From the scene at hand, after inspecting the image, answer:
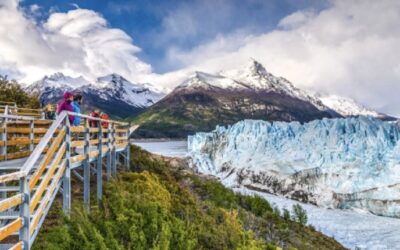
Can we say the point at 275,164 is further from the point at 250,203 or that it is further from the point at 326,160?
the point at 250,203

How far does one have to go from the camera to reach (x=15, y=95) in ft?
82.1

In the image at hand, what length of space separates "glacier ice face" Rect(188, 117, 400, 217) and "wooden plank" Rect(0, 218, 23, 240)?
99.4ft

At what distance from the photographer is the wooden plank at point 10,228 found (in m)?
3.35

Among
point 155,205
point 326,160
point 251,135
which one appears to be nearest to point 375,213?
point 326,160

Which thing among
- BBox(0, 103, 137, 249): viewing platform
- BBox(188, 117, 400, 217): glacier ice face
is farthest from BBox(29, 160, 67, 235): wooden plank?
BBox(188, 117, 400, 217): glacier ice face

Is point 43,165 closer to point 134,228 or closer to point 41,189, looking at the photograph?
point 41,189

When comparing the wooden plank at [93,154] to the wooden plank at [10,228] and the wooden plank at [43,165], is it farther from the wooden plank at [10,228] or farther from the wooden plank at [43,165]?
the wooden plank at [10,228]

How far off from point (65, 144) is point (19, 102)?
21.4 m

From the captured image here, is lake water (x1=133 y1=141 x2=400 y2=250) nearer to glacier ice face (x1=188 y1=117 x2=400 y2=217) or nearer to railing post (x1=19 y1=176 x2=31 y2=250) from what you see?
glacier ice face (x1=188 y1=117 x2=400 y2=217)

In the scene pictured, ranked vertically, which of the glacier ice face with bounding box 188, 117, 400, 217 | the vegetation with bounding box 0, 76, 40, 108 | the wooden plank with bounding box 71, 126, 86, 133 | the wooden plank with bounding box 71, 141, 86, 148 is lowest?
the glacier ice face with bounding box 188, 117, 400, 217

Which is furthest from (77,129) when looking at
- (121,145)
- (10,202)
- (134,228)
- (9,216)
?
(121,145)

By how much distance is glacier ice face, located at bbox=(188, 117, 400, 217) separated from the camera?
104 feet

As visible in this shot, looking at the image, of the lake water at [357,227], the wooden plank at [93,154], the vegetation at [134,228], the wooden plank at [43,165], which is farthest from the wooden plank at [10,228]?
the lake water at [357,227]

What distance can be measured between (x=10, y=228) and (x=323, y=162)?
34.9 meters
